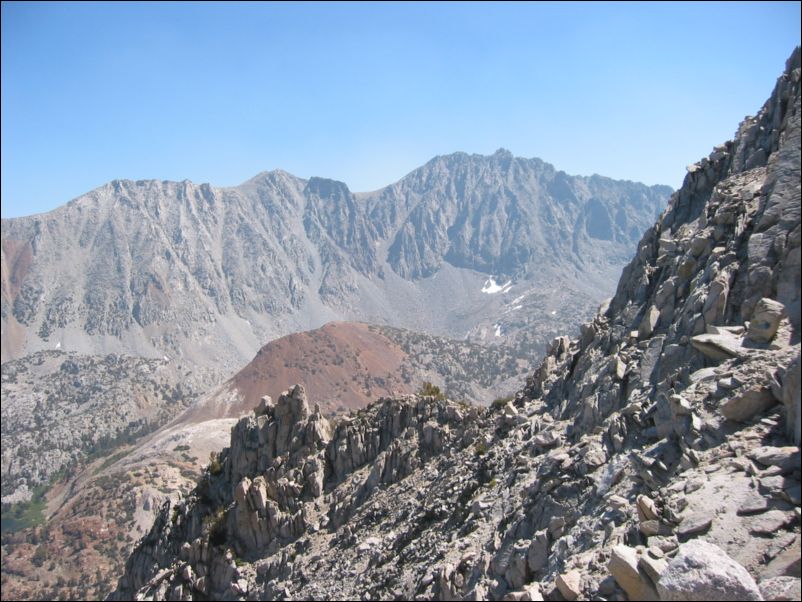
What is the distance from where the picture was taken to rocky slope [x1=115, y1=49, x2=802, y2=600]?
18.7 metres

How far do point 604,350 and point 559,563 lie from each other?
68.0 ft

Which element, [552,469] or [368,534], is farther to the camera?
[368,534]

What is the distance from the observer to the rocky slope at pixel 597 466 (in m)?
18.7

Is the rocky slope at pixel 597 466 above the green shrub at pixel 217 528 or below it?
above

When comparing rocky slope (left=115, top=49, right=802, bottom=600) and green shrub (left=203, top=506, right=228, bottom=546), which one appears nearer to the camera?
rocky slope (left=115, top=49, right=802, bottom=600)

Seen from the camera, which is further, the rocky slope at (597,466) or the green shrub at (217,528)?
the green shrub at (217,528)

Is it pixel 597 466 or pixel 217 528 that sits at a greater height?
pixel 597 466

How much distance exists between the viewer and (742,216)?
32500mm

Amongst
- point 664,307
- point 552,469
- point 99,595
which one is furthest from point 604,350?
point 99,595

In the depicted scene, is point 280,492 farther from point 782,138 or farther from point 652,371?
point 782,138

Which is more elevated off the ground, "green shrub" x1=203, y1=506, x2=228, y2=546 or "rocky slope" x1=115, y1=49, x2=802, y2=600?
"rocky slope" x1=115, y1=49, x2=802, y2=600

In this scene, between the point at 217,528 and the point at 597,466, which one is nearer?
the point at 597,466

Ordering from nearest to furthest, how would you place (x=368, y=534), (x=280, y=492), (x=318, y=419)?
1. (x=368, y=534)
2. (x=280, y=492)
3. (x=318, y=419)

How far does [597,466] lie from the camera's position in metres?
29.5
